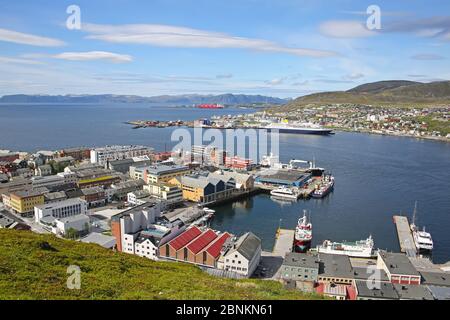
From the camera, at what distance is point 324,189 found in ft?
44.5

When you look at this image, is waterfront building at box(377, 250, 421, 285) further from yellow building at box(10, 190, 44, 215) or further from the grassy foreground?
yellow building at box(10, 190, 44, 215)

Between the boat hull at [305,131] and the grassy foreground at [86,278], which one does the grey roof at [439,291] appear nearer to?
the grassy foreground at [86,278]

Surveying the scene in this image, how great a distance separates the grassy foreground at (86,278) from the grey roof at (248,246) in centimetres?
260

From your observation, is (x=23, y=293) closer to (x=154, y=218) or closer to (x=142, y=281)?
(x=142, y=281)

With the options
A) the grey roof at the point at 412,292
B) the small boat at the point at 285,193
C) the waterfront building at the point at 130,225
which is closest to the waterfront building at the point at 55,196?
the waterfront building at the point at 130,225

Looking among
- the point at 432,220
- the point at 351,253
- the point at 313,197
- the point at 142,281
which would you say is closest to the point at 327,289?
the point at 351,253

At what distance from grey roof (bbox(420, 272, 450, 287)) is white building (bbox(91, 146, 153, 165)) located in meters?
14.2

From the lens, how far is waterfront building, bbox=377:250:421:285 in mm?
6418

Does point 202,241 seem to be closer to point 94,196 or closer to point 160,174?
point 94,196

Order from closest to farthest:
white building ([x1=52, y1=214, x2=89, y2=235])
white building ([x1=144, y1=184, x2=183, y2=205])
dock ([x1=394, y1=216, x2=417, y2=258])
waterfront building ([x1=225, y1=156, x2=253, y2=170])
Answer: dock ([x1=394, y1=216, x2=417, y2=258]) → white building ([x1=52, y1=214, x2=89, y2=235]) → white building ([x1=144, y1=184, x2=183, y2=205]) → waterfront building ([x1=225, y1=156, x2=253, y2=170])

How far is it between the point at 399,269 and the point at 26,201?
9.52m

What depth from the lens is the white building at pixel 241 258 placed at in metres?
6.84

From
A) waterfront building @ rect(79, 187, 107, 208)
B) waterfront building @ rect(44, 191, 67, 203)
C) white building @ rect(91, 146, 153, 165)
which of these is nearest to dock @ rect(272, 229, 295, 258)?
waterfront building @ rect(79, 187, 107, 208)

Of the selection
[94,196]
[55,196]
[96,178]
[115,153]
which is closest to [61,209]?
[55,196]
